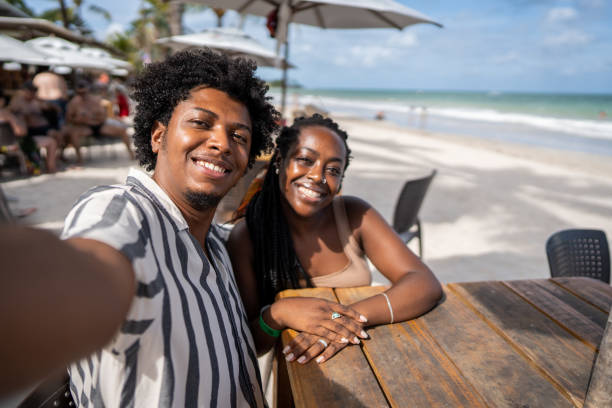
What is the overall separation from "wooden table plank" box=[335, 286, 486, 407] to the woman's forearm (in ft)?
0.14

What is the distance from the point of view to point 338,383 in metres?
1.20

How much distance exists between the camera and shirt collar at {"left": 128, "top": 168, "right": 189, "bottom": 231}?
1201mm

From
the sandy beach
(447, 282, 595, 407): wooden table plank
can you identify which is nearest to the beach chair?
(447, 282, 595, 407): wooden table plank

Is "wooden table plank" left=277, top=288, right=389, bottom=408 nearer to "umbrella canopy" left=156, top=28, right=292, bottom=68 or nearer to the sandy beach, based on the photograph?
the sandy beach

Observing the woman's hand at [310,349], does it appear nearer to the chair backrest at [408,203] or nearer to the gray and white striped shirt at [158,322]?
the gray and white striped shirt at [158,322]

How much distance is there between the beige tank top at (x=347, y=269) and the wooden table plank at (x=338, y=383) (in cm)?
63

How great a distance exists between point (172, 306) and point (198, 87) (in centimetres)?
92

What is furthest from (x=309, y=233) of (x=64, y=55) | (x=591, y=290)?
(x=64, y=55)

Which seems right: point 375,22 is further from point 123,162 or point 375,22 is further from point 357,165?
point 123,162

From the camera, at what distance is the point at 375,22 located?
5.37 m

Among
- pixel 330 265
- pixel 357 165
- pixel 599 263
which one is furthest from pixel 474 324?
pixel 357 165

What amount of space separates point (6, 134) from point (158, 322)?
24.5ft

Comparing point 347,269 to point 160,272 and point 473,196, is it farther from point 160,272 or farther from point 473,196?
point 473,196

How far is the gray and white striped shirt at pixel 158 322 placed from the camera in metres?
0.87
